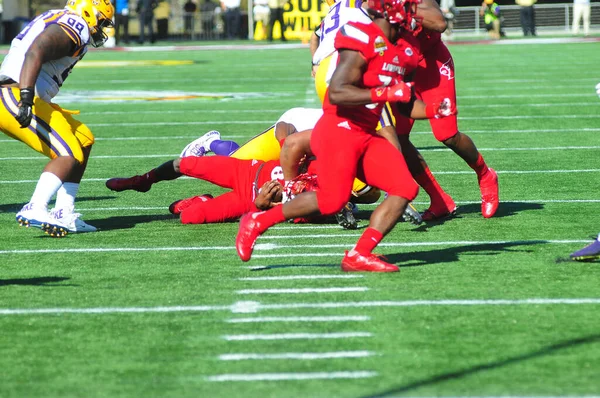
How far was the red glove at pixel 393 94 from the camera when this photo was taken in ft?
19.5

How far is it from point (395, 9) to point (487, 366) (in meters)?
2.24

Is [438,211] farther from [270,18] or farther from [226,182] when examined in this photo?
[270,18]

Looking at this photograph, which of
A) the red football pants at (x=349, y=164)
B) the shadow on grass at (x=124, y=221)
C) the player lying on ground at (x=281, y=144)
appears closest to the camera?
the red football pants at (x=349, y=164)

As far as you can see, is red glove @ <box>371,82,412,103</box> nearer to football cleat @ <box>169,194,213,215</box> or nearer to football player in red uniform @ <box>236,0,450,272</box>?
football player in red uniform @ <box>236,0,450,272</box>

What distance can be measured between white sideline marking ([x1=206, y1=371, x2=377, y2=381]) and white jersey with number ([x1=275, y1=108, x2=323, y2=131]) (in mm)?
3961

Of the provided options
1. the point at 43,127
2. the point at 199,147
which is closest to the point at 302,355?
the point at 43,127

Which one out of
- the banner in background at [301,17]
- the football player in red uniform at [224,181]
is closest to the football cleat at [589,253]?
the football player in red uniform at [224,181]

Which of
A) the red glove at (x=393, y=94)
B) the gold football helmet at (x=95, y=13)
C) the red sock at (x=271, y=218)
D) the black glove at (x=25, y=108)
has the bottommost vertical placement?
the red sock at (x=271, y=218)

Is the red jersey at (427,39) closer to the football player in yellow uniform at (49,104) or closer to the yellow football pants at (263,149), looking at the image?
the yellow football pants at (263,149)

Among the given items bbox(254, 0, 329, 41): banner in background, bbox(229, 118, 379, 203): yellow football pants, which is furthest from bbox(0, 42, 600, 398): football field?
bbox(254, 0, 329, 41): banner in background

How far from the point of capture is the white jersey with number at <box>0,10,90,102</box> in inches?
305

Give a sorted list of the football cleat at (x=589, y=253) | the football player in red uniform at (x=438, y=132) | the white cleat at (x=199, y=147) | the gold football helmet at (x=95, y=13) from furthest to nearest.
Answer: the white cleat at (x=199, y=147)
the football player in red uniform at (x=438, y=132)
the gold football helmet at (x=95, y=13)
the football cleat at (x=589, y=253)

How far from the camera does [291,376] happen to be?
4609 mm

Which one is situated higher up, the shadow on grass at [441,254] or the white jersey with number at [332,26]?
the white jersey with number at [332,26]
